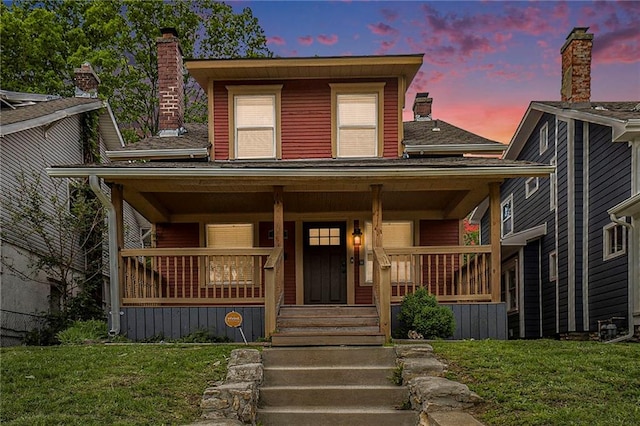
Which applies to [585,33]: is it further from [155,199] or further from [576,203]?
[155,199]

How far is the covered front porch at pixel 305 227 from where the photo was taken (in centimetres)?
994

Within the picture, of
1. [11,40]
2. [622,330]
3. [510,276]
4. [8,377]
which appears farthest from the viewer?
[11,40]

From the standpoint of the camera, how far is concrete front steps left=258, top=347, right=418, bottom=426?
6.59 m

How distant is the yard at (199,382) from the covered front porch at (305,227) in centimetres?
179

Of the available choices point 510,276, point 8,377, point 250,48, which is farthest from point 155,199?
point 250,48

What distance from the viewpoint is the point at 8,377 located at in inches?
274

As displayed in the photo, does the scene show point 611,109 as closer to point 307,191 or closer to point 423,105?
point 423,105

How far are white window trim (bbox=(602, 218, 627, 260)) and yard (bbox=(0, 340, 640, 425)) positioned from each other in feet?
12.1

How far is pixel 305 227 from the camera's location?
510 inches

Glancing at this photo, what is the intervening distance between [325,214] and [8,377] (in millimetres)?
7110

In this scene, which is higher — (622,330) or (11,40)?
(11,40)

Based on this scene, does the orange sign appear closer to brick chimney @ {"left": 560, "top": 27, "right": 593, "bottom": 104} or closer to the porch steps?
the porch steps

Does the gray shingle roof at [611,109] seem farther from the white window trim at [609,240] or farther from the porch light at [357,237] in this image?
the porch light at [357,237]

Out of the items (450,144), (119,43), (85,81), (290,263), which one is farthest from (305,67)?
(119,43)
